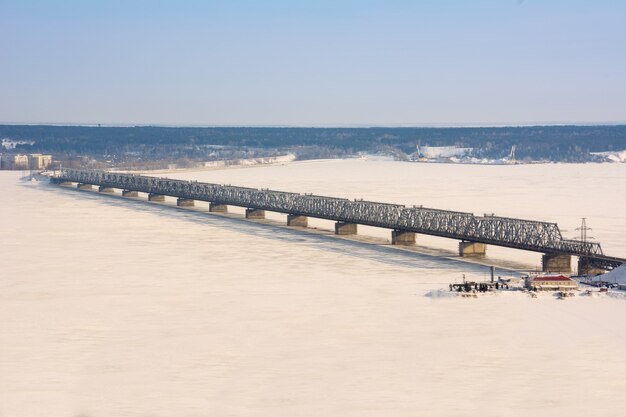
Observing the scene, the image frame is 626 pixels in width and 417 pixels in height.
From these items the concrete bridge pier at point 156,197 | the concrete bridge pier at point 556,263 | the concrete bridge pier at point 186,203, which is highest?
the concrete bridge pier at point 556,263

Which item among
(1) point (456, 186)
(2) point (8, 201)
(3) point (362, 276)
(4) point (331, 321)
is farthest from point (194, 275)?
(1) point (456, 186)

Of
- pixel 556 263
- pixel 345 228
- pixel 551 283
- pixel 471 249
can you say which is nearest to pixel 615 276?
pixel 551 283

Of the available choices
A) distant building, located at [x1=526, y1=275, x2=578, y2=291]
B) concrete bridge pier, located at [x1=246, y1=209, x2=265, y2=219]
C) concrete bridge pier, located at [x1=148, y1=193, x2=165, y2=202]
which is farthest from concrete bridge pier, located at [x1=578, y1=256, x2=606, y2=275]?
concrete bridge pier, located at [x1=148, y1=193, x2=165, y2=202]

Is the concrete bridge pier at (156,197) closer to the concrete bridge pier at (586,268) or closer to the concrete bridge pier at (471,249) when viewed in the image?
the concrete bridge pier at (471,249)

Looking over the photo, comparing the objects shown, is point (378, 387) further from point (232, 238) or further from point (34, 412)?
point (232, 238)

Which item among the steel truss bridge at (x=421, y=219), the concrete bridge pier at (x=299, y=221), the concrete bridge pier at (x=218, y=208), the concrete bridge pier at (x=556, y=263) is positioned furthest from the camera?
the concrete bridge pier at (x=218, y=208)

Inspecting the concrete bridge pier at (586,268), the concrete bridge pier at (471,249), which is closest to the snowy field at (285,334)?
the concrete bridge pier at (471,249)

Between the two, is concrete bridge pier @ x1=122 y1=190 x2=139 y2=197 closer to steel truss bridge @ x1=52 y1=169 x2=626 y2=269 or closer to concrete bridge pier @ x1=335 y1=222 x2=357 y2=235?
steel truss bridge @ x1=52 y1=169 x2=626 y2=269
